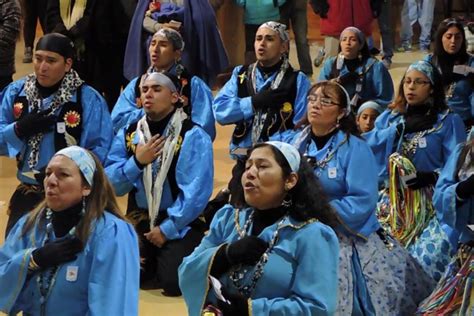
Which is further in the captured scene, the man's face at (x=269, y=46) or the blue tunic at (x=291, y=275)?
the man's face at (x=269, y=46)

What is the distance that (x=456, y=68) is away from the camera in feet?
24.2

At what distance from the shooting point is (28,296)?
389 centimetres

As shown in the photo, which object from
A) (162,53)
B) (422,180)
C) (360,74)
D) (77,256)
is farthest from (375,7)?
(77,256)

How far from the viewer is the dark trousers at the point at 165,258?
585 centimetres

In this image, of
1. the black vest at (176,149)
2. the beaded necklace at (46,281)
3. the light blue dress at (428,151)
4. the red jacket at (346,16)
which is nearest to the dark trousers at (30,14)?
the red jacket at (346,16)

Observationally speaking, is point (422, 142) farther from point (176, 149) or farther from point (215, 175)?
point (215, 175)

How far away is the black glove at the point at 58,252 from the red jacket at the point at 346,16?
728 cm

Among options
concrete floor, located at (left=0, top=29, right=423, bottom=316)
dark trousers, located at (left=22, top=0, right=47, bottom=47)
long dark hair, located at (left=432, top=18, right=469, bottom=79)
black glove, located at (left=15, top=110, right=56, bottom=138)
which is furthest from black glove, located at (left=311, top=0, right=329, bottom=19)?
black glove, located at (left=15, top=110, right=56, bottom=138)

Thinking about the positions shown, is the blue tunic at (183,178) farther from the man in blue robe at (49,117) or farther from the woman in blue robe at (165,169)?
the man in blue robe at (49,117)

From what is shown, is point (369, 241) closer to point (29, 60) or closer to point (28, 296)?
point (28, 296)

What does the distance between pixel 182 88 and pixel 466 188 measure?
7.17 feet

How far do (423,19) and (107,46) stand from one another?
5833mm

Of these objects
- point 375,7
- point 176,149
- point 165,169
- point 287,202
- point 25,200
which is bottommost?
point 25,200

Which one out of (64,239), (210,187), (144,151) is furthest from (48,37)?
(64,239)
